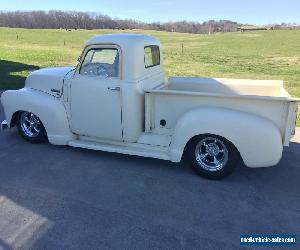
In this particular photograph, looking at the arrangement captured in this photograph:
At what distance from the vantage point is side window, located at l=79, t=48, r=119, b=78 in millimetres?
5172

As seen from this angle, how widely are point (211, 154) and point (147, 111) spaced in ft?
3.80

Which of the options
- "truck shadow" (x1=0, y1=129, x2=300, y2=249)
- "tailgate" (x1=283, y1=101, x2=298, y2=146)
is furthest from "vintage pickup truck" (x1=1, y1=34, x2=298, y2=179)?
"truck shadow" (x1=0, y1=129, x2=300, y2=249)

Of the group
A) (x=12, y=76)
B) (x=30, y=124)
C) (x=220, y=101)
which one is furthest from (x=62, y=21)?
(x=220, y=101)

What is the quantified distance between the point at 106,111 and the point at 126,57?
2.94 feet

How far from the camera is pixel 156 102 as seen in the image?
5039mm

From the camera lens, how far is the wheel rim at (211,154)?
4.71m

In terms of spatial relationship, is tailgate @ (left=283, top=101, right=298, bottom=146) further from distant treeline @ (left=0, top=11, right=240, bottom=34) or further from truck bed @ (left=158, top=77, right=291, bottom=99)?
distant treeline @ (left=0, top=11, right=240, bottom=34)

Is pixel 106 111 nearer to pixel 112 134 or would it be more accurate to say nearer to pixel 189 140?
pixel 112 134

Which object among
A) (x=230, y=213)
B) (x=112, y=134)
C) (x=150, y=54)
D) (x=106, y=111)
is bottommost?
(x=230, y=213)

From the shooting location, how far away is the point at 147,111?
5.10m

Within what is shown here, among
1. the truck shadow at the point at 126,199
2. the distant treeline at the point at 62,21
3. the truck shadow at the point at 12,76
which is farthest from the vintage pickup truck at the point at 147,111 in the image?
the distant treeline at the point at 62,21

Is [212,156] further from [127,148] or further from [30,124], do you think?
[30,124]

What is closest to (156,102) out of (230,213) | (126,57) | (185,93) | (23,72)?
(185,93)

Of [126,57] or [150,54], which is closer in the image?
[126,57]
